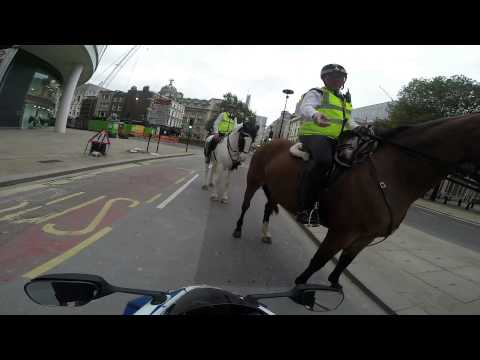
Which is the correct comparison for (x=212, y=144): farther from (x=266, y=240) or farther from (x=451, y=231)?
(x=451, y=231)

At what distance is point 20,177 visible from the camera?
6445mm

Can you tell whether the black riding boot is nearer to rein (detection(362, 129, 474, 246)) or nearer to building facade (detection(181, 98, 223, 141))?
rein (detection(362, 129, 474, 246))

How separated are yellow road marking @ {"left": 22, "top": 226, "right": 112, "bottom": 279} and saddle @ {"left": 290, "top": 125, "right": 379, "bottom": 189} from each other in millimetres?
3351

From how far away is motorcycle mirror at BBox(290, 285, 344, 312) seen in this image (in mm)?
1515

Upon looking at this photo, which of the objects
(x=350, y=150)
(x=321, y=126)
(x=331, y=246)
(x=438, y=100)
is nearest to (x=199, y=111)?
(x=438, y=100)

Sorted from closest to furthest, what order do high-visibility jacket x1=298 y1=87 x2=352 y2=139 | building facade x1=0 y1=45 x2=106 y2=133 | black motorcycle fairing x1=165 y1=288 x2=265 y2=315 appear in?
black motorcycle fairing x1=165 y1=288 x2=265 y2=315, high-visibility jacket x1=298 y1=87 x2=352 y2=139, building facade x1=0 y1=45 x2=106 y2=133

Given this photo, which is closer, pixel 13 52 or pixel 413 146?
pixel 413 146

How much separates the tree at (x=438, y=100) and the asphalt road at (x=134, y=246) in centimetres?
2873

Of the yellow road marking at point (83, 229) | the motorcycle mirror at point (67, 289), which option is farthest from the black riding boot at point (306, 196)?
the yellow road marking at point (83, 229)

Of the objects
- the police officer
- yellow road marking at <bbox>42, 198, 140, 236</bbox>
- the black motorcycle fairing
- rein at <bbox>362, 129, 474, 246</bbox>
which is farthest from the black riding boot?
yellow road marking at <bbox>42, 198, 140, 236</bbox>
